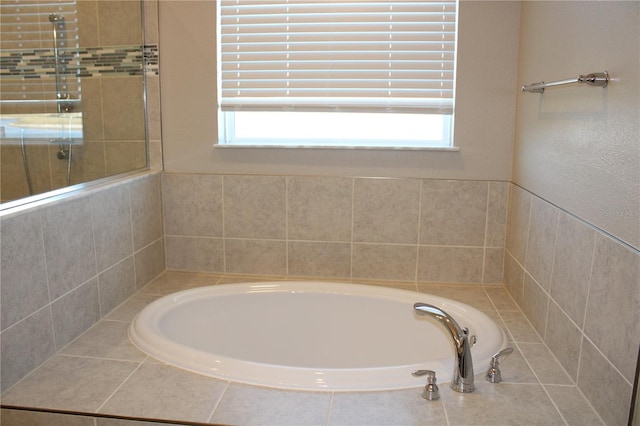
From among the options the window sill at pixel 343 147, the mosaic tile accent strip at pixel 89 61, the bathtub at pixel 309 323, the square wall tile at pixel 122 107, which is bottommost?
the bathtub at pixel 309 323

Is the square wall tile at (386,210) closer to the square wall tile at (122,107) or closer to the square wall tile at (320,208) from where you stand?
the square wall tile at (320,208)

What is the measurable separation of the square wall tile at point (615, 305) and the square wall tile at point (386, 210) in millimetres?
1068

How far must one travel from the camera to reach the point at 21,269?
164 cm

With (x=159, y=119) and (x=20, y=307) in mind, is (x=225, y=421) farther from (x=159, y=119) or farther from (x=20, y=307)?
(x=159, y=119)

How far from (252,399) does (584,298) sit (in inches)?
40.4

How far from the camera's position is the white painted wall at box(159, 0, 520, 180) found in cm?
238

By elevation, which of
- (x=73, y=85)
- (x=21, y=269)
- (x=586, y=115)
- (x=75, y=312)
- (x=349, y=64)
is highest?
(x=349, y=64)

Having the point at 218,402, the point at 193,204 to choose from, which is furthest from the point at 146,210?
the point at 218,402

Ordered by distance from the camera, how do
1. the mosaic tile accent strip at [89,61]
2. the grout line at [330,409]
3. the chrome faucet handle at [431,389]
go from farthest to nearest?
the mosaic tile accent strip at [89,61] → the chrome faucet handle at [431,389] → the grout line at [330,409]

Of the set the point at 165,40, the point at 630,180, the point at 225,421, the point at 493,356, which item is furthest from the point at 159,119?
the point at 630,180

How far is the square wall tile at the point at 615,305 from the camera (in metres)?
1.29

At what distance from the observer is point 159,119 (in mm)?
2625

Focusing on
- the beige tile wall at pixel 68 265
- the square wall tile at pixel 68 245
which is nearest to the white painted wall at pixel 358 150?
the beige tile wall at pixel 68 265

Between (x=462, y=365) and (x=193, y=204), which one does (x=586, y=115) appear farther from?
(x=193, y=204)
